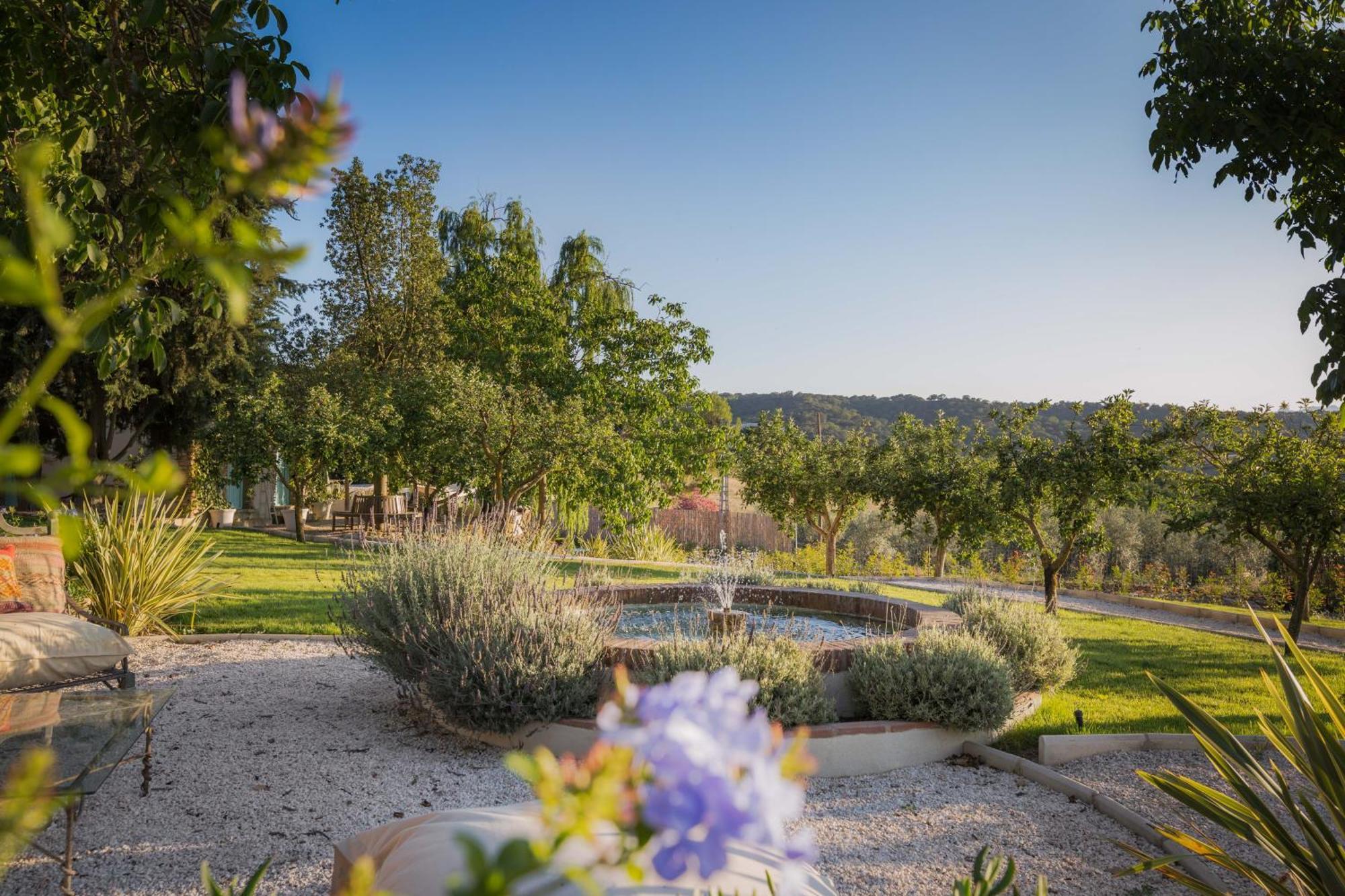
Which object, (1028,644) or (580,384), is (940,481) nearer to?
(580,384)

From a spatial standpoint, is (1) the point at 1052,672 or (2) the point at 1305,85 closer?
(2) the point at 1305,85

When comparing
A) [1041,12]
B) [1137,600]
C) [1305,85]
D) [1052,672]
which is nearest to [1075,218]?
[1041,12]

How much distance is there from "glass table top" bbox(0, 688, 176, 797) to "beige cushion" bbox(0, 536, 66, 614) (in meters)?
1.77

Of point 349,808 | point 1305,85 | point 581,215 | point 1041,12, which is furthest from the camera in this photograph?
point 581,215

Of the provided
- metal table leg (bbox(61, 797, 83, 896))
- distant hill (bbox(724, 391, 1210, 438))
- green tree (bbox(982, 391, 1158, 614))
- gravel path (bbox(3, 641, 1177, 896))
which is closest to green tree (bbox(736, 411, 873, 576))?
green tree (bbox(982, 391, 1158, 614))

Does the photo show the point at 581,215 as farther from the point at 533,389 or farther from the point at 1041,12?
the point at 1041,12

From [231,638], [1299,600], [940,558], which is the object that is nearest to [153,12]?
[231,638]

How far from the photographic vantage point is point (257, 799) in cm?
390

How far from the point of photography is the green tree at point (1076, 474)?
35.0 ft

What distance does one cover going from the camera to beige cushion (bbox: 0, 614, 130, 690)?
4.33m

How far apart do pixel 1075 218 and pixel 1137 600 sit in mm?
7279

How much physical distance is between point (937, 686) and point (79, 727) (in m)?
4.34

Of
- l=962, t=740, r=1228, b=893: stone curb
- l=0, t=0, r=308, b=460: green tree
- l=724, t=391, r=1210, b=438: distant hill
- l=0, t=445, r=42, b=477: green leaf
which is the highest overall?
l=724, t=391, r=1210, b=438: distant hill

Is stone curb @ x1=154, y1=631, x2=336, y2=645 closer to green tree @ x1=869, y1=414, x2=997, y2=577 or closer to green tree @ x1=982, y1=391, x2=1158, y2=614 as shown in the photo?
green tree @ x1=982, y1=391, x2=1158, y2=614
